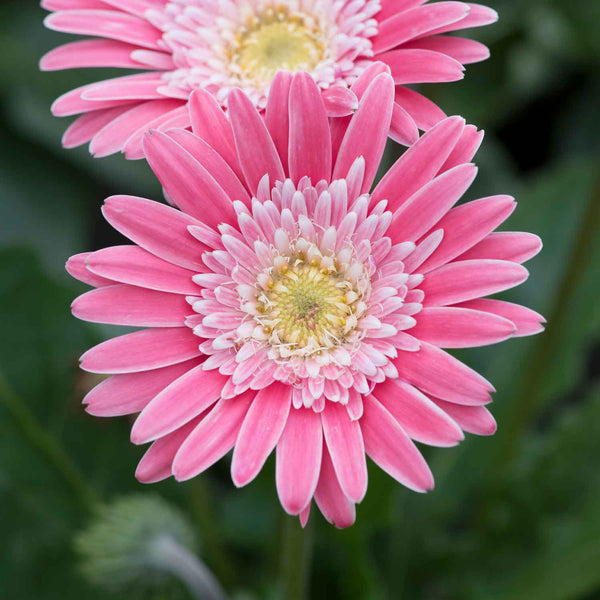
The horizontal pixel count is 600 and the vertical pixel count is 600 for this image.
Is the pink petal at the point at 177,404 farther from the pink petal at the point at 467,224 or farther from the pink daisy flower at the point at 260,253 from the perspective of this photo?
the pink petal at the point at 467,224

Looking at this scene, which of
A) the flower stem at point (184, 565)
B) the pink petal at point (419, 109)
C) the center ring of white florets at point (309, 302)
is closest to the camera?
the pink petal at point (419, 109)

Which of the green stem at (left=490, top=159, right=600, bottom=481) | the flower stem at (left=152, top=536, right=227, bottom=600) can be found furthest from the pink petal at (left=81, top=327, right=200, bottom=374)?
the green stem at (left=490, top=159, right=600, bottom=481)

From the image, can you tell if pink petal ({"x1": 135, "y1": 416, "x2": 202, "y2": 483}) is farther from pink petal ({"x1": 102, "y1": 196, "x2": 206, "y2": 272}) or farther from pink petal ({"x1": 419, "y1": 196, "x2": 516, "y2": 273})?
pink petal ({"x1": 419, "y1": 196, "x2": 516, "y2": 273})

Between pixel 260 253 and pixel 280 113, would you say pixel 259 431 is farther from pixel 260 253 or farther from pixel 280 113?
pixel 280 113

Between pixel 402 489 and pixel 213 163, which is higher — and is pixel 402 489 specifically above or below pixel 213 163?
below

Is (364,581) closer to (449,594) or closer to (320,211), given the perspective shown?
(449,594)

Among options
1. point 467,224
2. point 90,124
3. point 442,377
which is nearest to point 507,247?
point 467,224

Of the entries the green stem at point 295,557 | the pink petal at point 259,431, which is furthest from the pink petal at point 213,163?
the green stem at point 295,557
